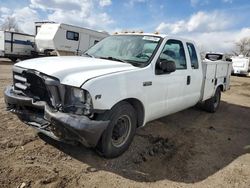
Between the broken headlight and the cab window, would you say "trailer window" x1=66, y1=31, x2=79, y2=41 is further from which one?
the broken headlight

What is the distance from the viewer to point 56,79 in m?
3.55

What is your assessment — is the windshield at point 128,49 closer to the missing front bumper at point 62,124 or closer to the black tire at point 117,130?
the black tire at point 117,130

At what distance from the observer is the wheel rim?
13.4ft

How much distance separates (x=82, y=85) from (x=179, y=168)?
1.96 metres

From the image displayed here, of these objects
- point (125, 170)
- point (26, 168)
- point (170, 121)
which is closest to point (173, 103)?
point (170, 121)

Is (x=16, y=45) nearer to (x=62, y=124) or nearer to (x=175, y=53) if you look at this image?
(x=175, y=53)

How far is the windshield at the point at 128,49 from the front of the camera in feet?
15.4

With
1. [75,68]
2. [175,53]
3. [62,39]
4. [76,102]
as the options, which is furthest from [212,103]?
[62,39]

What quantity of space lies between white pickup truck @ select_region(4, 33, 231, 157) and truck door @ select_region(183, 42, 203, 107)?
5 centimetres

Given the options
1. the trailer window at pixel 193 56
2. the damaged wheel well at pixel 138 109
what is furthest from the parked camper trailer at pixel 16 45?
the damaged wheel well at pixel 138 109

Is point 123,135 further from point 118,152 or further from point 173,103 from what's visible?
point 173,103

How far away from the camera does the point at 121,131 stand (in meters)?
4.18

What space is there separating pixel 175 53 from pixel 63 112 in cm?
281

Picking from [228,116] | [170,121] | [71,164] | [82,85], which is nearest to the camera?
[82,85]
